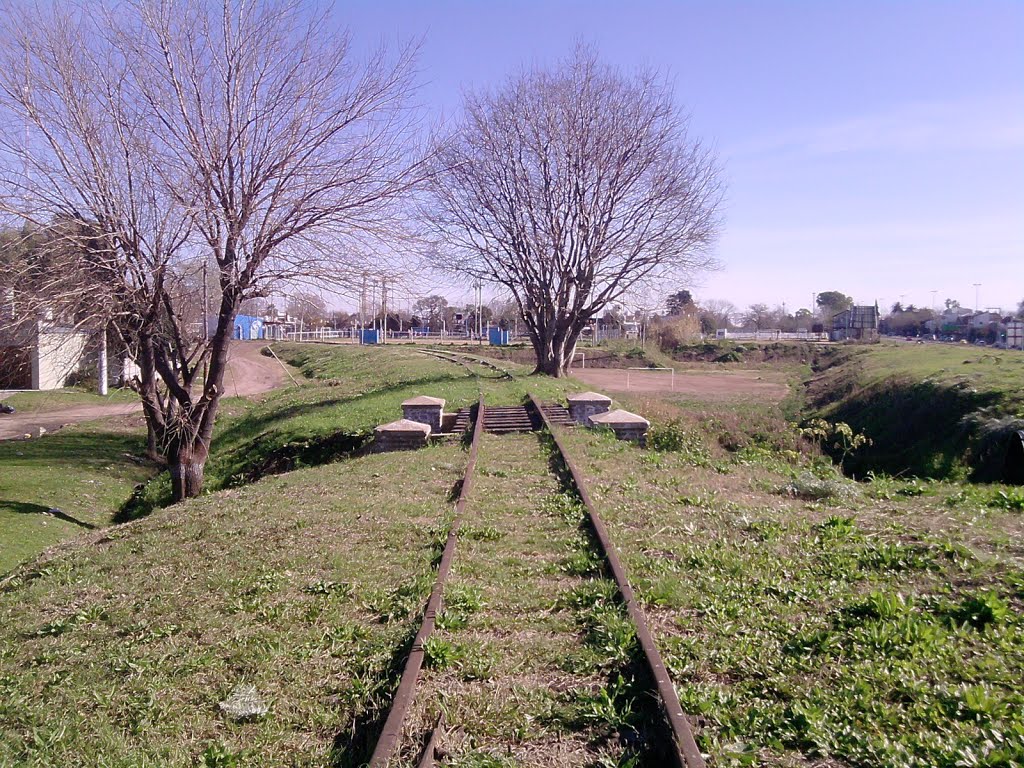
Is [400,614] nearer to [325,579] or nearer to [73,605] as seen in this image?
[325,579]

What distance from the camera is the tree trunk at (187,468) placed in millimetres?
12812

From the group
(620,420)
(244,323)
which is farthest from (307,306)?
(244,323)

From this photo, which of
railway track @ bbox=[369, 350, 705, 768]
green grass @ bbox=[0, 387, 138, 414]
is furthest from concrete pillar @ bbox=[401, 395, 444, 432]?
green grass @ bbox=[0, 387, 138, 414]

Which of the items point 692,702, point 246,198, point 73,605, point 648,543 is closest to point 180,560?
point 73,605

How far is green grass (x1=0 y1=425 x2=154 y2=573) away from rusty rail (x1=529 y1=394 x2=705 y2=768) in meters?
8.94

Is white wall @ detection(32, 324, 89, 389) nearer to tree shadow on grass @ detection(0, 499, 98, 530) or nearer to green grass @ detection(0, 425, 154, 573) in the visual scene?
green grass @ detection(0, 425, 154, 573)

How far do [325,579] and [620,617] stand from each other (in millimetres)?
2430

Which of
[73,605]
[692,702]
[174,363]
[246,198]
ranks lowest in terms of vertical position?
[73,605]

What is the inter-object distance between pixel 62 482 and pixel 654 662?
17.1m

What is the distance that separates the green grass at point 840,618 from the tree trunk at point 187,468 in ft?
25.0

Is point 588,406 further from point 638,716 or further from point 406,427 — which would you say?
point 638,716

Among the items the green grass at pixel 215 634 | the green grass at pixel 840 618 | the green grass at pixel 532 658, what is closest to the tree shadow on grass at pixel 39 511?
the green grass at pixel 215 634

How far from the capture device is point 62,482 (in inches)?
685

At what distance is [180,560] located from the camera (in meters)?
6.96
